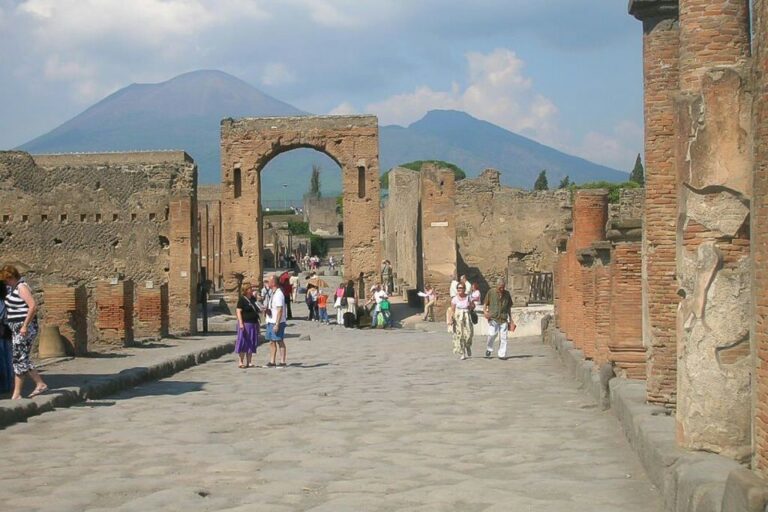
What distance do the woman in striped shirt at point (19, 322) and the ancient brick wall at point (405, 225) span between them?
25645 millimetres

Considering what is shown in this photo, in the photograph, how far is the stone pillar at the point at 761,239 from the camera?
183 inches

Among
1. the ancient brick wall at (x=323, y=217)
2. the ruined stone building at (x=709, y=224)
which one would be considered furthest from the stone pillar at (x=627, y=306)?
the ancient brick wall at (x=323, y=217)

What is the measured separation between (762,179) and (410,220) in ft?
119

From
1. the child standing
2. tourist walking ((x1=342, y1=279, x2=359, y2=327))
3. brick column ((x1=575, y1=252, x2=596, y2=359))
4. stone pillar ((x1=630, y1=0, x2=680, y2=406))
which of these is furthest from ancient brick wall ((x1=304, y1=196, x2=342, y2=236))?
stone pillar ((x1=630, y1=0, x2=680, y2=406))

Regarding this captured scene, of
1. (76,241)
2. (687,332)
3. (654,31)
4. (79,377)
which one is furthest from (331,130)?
(687,332)

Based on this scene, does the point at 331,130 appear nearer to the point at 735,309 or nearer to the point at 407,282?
the point at 407,282

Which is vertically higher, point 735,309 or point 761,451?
point 735,309

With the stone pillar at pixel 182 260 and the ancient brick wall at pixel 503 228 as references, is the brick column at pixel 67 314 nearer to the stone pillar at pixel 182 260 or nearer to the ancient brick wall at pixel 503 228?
the stone pillar at pixel 182 260

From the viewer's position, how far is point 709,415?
5711 mm

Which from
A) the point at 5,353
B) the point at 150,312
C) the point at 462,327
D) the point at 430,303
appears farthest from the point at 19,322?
the point at 430,303

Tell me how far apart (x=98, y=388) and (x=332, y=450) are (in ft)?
14.0

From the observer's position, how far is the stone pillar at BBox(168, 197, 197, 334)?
951 inches

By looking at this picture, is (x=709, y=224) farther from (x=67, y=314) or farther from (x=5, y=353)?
(x=67, y=314)

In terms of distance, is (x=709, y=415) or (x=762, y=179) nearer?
(x=762, y=179)
